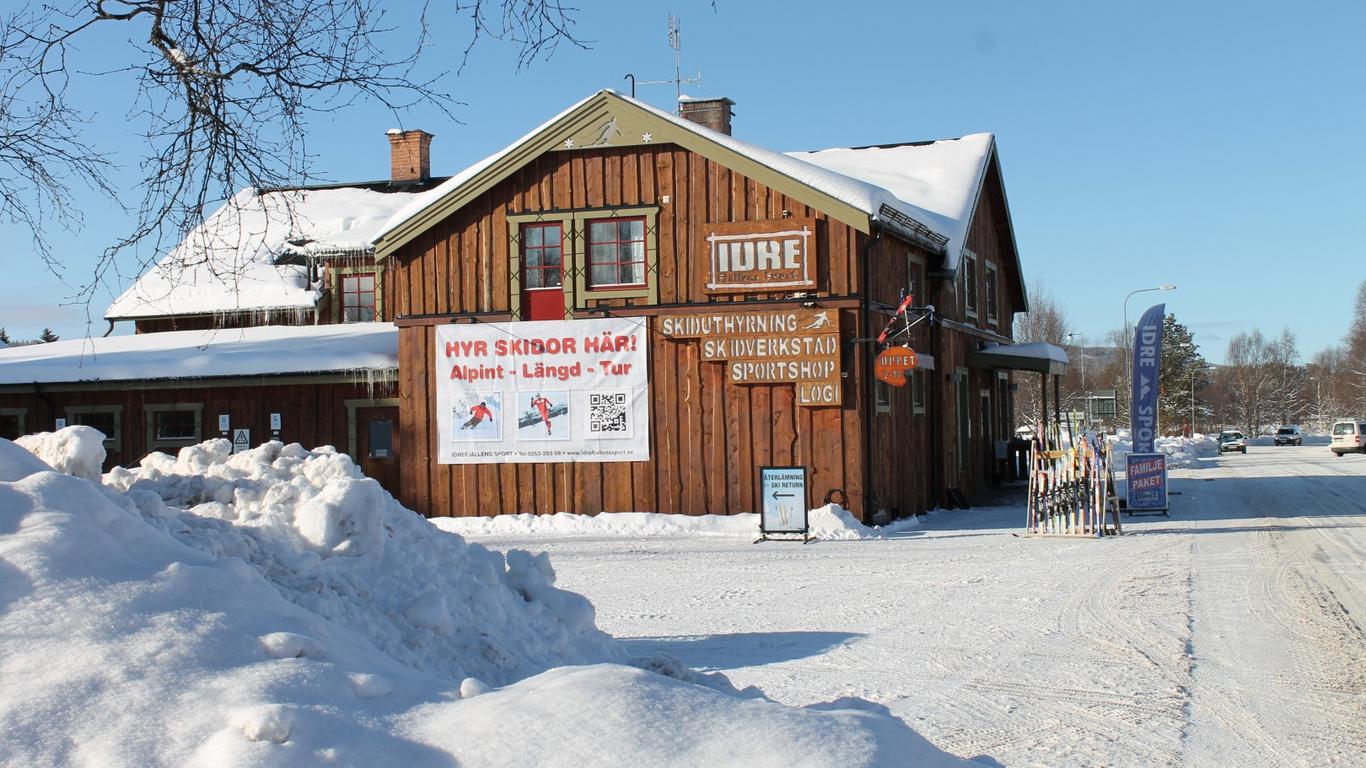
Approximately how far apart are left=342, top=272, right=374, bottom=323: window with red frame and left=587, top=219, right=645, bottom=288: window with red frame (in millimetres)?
A: 9382

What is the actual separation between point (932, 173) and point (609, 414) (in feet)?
34.0

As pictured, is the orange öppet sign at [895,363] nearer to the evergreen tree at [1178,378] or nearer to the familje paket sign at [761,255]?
the familje paket sign at [761,255]

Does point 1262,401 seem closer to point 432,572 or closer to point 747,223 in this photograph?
point 747,223

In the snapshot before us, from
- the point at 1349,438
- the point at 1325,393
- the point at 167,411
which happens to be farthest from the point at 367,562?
the point at 1325,393

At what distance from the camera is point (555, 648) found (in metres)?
6.41

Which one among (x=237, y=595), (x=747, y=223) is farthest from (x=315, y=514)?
(x=747, y=223)

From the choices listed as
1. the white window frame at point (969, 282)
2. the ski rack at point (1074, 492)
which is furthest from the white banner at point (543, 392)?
the white window frame at point (969, 282)

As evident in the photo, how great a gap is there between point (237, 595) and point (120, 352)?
74.6ft

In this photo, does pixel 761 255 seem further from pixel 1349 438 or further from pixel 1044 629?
pixel 1349 438

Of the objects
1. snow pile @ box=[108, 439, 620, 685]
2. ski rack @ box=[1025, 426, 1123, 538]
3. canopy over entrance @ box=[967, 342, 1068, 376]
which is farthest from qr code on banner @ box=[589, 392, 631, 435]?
snow pile @ box=[108, 439, 620, 685]

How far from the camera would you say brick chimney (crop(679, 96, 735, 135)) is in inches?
1011

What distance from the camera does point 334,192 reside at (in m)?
32.1

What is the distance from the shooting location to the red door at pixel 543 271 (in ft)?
67.0

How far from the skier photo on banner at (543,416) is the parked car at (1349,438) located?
140ft
